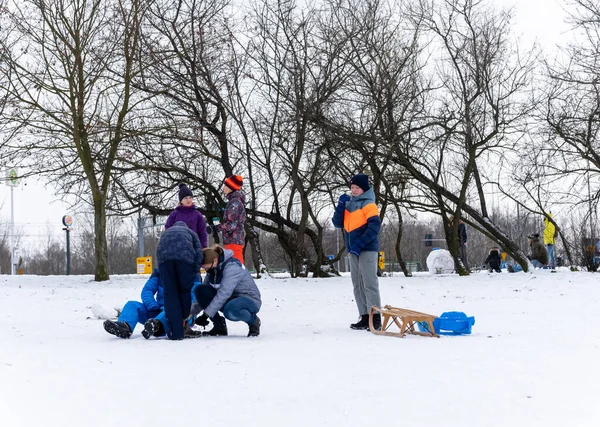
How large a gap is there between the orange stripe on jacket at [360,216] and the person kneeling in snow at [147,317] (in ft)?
6.18

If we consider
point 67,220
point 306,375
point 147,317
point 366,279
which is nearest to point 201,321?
point 147,317

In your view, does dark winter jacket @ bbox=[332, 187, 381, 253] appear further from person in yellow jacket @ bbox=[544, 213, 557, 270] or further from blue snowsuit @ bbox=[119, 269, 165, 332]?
person in yellow jacket @ bbox=[544, 213, 557, 270]

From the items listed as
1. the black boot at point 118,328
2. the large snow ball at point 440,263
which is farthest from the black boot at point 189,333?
the large snow ball at point 440,263

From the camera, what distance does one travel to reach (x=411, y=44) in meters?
16.8

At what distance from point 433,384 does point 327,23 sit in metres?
13.5

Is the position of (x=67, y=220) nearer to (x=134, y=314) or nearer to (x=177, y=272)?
(x=134, y=314)

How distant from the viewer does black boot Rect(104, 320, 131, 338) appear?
6.58 metres

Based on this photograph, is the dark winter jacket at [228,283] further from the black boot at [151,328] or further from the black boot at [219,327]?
the black boot at [151,328]

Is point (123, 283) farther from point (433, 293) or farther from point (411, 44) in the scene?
point (411, 44)

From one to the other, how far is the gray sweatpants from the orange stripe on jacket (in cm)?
33

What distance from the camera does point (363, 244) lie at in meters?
7.54

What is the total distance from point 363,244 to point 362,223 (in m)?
0.25

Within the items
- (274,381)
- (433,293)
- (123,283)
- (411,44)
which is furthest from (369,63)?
(274,381)

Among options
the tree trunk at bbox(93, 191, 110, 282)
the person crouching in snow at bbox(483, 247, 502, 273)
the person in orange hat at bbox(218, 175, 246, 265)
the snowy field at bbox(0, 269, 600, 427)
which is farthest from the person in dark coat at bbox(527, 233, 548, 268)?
the person in orange hat at bbox(218, 175, 246, 265)
